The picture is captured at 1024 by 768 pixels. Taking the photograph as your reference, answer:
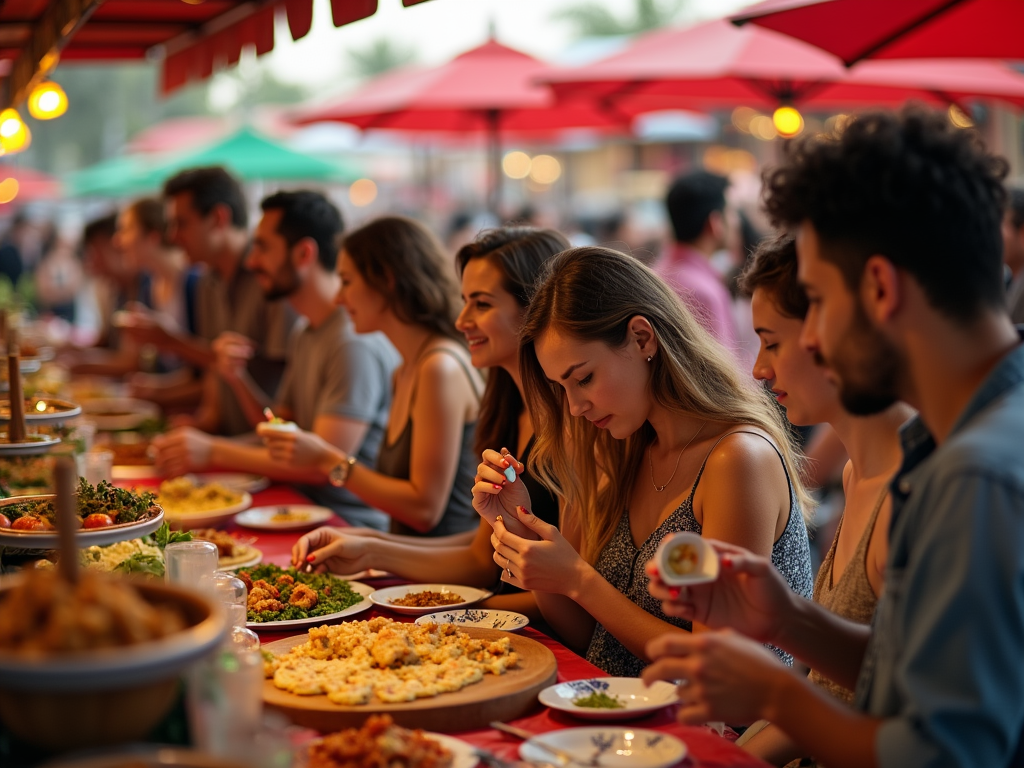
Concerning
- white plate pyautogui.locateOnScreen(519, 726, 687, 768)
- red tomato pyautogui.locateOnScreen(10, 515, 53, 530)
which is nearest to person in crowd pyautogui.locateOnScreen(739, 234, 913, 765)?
white plate pyautogui.locateOnScreen(519, 726, 687, 768)

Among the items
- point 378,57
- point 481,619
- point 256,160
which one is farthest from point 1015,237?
point 378,57

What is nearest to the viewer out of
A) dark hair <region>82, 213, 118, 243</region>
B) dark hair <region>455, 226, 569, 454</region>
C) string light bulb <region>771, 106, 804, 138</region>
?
dark hair <region>455, 226, 569, 454</region>

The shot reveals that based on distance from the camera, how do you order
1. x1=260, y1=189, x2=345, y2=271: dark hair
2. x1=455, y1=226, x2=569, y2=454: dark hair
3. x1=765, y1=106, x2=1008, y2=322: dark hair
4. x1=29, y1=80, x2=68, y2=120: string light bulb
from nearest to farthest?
x1=765, y1=106, x2=1008, y2=322: dark hair, x1=455, y1=226, x2=569, y2=454: dark hair, x1=260, y1=189, x2=345, y2=271: dark hair, x1=29, y1=80, x2=68, y2=120: string light bulb

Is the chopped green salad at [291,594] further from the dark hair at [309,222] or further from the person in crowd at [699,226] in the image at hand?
the person in crowd at [699,226]

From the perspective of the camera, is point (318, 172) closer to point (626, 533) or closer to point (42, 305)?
point (42, 305)

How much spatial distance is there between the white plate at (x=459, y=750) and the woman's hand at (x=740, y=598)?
0.44 m

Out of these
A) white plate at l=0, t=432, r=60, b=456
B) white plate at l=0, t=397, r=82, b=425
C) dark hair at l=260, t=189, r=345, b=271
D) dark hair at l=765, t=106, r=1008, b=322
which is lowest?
white plate at l=0, t=432, r=60, b=456

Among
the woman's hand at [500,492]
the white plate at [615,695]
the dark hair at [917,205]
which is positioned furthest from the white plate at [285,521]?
the dark hair at [917,205]

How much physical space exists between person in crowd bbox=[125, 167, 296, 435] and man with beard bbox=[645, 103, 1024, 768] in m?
4.72

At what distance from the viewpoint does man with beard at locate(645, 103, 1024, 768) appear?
5.12 ft

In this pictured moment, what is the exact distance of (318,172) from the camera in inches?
509

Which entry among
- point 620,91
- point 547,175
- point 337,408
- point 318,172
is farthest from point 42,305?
point 547,175

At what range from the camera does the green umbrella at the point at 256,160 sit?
12375mm

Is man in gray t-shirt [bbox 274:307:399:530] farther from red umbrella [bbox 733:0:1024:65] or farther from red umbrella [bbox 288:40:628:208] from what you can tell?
red umbrella [bbox 288:40:628:208]
